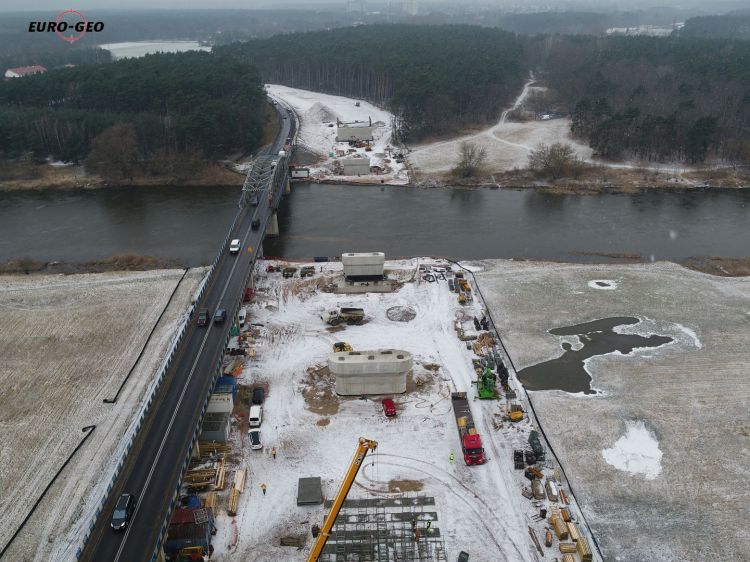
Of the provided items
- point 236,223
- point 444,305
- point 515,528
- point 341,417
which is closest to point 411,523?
point 515,528

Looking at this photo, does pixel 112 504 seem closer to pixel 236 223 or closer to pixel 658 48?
pixel 236 223

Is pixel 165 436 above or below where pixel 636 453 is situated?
above

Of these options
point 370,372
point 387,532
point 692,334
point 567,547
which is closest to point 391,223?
point 370,372

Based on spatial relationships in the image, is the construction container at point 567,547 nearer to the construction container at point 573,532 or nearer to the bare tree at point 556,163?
the construction container at point 573,532

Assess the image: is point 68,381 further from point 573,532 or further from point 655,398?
point 655,398

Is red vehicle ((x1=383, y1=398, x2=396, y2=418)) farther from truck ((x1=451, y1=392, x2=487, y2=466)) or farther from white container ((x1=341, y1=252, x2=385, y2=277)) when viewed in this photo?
white container ((x1=341, y1=252, x2=385, y2=277))

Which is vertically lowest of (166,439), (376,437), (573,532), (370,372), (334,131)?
(376,437)

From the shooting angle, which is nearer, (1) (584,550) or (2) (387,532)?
(1) (584,550)

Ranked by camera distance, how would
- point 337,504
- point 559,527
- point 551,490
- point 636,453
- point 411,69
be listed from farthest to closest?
point 411,69 → point 636,453 → point 551,490 → point 559,527 → point 337,504
